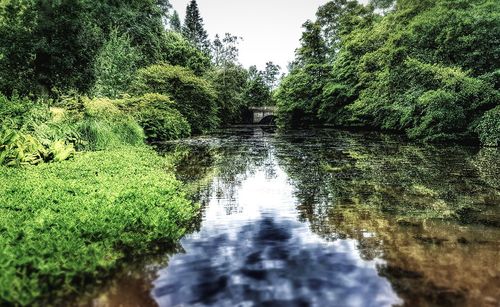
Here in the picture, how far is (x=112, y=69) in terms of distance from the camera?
747 inches

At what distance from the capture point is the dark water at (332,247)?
327cm

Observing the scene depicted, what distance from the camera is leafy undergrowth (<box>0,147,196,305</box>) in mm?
3184

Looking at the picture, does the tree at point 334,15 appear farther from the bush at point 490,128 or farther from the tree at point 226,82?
the bush at point 490,128

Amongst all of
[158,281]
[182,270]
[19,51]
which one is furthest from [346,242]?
[19,51]

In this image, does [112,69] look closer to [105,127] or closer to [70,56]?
[70,56]

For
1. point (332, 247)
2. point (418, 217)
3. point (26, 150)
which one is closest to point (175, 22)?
point (26, 150)

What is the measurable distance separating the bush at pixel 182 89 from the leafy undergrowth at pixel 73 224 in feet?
50.9

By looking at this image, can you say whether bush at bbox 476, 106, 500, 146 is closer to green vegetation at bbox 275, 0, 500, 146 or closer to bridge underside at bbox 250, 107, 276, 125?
green vegetation at bbox 275, 0, 500, 146

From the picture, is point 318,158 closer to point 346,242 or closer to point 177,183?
point 177,183

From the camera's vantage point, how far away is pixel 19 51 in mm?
14398

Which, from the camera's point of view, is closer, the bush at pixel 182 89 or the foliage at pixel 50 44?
the foliage at pixel 50 44

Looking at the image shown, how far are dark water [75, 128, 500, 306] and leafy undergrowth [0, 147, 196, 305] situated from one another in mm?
310

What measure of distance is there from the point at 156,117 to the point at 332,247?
643 inches

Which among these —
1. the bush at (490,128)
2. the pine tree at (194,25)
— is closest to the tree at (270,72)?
the pine tree at (194,25)
